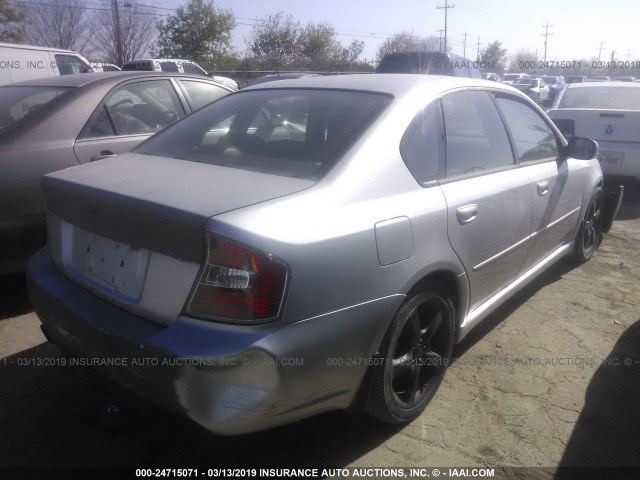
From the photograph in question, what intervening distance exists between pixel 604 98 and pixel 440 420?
6.22 meters

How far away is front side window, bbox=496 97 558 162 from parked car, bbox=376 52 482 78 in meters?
9.95

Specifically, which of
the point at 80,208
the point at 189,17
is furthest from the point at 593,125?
the point at 189,17

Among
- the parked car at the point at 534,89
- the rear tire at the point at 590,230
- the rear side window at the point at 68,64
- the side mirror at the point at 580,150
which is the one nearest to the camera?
the side mirror at the point at 580,150

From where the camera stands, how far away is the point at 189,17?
33.5m

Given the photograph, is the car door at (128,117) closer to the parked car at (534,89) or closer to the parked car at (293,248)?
the parked car at (293,248)

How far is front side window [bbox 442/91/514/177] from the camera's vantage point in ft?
8.98

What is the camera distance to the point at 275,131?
106 inches

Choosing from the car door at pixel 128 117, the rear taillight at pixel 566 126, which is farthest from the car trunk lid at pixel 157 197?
the rear taillight at pixel 566 126

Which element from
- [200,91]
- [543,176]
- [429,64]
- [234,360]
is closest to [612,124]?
[543,176]

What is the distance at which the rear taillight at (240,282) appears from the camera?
1.74m

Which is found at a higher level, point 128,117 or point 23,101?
point 23,101

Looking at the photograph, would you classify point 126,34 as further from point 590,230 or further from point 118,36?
point 590,230

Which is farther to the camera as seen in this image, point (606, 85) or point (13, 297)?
point (606, 85)

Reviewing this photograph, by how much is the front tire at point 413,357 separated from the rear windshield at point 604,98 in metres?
5.68
